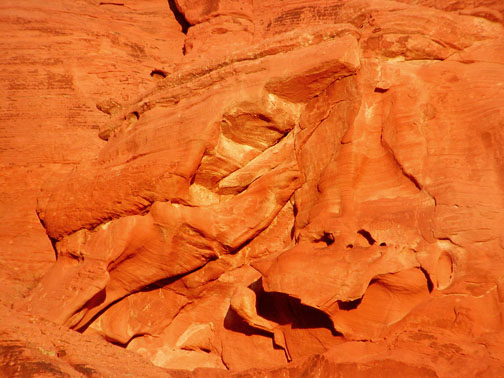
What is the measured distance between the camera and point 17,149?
32.4 ft

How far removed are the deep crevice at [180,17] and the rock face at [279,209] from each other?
10.2 feet

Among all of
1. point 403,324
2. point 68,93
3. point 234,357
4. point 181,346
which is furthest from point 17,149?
point 403,324

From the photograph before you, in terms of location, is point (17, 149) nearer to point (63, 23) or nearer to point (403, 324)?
point (63, 23)

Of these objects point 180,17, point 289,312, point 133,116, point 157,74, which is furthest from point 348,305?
point 180,17

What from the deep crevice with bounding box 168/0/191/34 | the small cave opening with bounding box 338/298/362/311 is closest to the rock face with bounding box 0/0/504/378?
the small cave opening with bounding box 338/298/362/311

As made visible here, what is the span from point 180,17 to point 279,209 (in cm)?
616

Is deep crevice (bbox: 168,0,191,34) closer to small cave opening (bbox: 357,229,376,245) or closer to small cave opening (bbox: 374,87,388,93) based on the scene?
small cave opening (bbox: 374,87,388,93)

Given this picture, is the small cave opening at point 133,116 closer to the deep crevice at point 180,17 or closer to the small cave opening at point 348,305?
the deep crevice at point 180,17

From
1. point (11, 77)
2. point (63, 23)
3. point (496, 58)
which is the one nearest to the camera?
point (496, 58)

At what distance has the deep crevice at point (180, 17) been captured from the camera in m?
12.4

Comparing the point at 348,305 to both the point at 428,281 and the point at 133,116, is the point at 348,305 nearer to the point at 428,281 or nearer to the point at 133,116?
the point at 428,281

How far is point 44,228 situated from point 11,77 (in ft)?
9.71

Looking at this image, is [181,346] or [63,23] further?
[63,23]

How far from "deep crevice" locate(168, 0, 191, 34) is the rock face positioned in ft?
10.2
